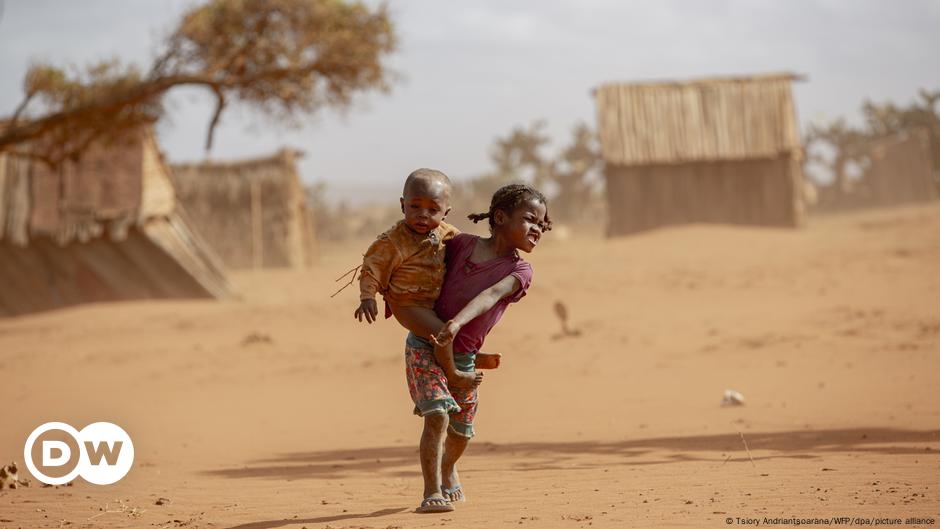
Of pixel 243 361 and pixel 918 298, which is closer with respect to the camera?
pixel 243 361

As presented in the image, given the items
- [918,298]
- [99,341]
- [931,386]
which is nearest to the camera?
[931,386]

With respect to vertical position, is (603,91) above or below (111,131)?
above

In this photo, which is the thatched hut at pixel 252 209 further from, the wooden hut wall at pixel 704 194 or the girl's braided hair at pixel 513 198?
the girl's braided hair at pixel 513 198

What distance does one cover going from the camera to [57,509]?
19.1 ft

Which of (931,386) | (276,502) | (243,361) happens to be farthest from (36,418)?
(931,386)

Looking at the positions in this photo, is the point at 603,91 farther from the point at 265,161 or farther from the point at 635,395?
the point at 635,395

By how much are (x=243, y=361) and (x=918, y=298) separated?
8.81 metres

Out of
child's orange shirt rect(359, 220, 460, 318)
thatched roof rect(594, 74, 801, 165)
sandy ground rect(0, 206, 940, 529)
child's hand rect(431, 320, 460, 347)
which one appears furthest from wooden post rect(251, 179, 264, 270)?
child's hand rect(431, 320, 460, 347)

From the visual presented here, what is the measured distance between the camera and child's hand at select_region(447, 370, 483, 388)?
5141 mm

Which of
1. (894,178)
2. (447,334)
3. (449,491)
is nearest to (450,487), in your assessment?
(449,491)

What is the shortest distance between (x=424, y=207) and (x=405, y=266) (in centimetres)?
30

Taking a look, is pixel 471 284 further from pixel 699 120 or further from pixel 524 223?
pixel 699 120

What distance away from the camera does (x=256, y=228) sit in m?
26.9

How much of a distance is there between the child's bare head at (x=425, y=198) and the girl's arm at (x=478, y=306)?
40 cm
